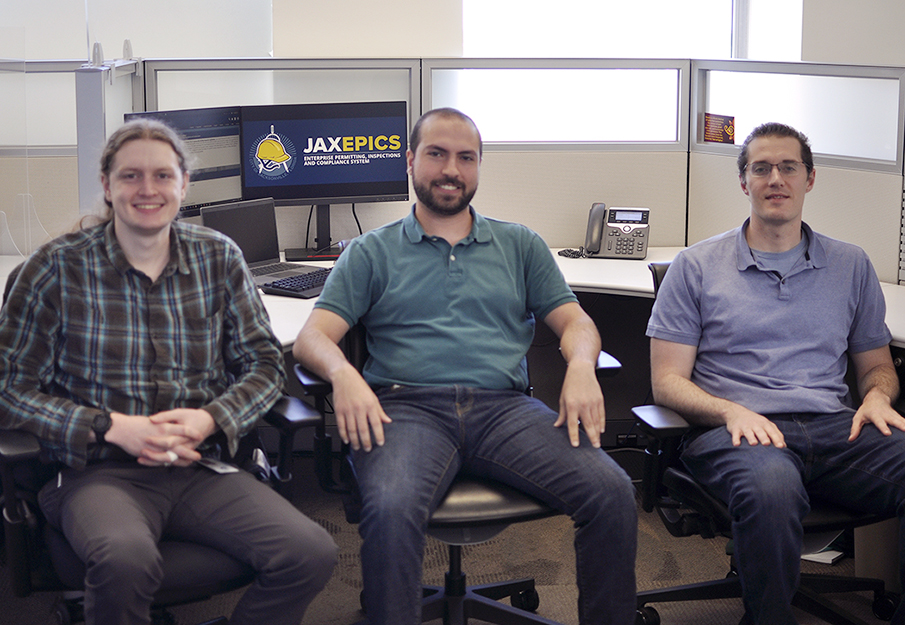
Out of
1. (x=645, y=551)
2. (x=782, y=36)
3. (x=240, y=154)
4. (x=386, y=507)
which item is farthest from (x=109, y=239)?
(x=782, y=36)

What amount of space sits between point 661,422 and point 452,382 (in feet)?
1.32

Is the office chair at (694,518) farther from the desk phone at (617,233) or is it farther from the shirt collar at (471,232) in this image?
the desk phone at (617,233)

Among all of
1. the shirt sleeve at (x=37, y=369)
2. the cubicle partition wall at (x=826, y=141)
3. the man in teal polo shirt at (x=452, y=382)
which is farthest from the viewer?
the cubicle partition wall at (x=826, y=141)

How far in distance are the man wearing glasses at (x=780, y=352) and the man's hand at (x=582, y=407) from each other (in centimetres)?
23

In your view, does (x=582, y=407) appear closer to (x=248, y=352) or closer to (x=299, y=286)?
(x=248, y=352)

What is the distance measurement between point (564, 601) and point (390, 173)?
1.36m

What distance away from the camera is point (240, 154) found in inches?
107

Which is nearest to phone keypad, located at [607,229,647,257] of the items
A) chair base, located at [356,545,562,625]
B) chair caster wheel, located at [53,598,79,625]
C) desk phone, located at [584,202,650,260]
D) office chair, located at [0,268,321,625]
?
desk phone, located at [584,202,650,260]

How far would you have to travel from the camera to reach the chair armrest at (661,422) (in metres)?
1.72

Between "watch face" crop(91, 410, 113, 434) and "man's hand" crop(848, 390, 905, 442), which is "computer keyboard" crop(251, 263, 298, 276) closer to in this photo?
"watch face" crop(91, 410, 113, 434)

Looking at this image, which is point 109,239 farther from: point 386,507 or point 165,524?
point 386,507

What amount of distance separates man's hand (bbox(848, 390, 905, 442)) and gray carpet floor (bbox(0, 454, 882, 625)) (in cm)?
53

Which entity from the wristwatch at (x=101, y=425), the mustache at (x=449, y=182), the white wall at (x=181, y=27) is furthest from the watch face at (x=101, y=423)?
the white wall at (x=181, y=27)

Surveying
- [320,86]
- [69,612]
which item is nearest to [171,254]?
[69,612]
